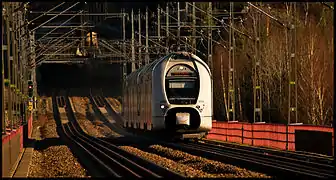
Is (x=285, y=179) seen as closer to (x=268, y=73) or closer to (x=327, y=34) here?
(x=327, y=34)

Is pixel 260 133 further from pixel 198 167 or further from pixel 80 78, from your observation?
pixel 80 78

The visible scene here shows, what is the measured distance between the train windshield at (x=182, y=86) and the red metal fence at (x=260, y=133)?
4267 millimetres

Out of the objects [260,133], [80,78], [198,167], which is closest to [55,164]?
[198,167]

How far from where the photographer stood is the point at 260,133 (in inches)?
1437

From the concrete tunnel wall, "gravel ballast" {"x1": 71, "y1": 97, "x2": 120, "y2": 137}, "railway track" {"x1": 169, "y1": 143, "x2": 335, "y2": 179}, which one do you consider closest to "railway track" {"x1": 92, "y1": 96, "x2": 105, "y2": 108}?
"gravel ballast" {"x1": 71, "y1": 97, "x2": 120, "y2": 137}

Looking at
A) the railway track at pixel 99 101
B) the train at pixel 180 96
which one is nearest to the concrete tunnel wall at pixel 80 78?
the railway track at pixel 99 101

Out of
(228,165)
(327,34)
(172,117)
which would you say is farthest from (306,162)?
(327,34)

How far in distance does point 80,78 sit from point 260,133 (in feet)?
273

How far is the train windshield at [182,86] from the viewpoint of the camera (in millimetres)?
33156

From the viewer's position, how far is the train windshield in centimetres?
3316

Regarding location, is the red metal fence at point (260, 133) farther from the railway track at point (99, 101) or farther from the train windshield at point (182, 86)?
the railway track at point (99, 101)

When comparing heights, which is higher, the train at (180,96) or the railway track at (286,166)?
the train at (180,96)

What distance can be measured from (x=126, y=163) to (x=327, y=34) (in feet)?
107

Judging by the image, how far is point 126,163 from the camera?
25.5 m
